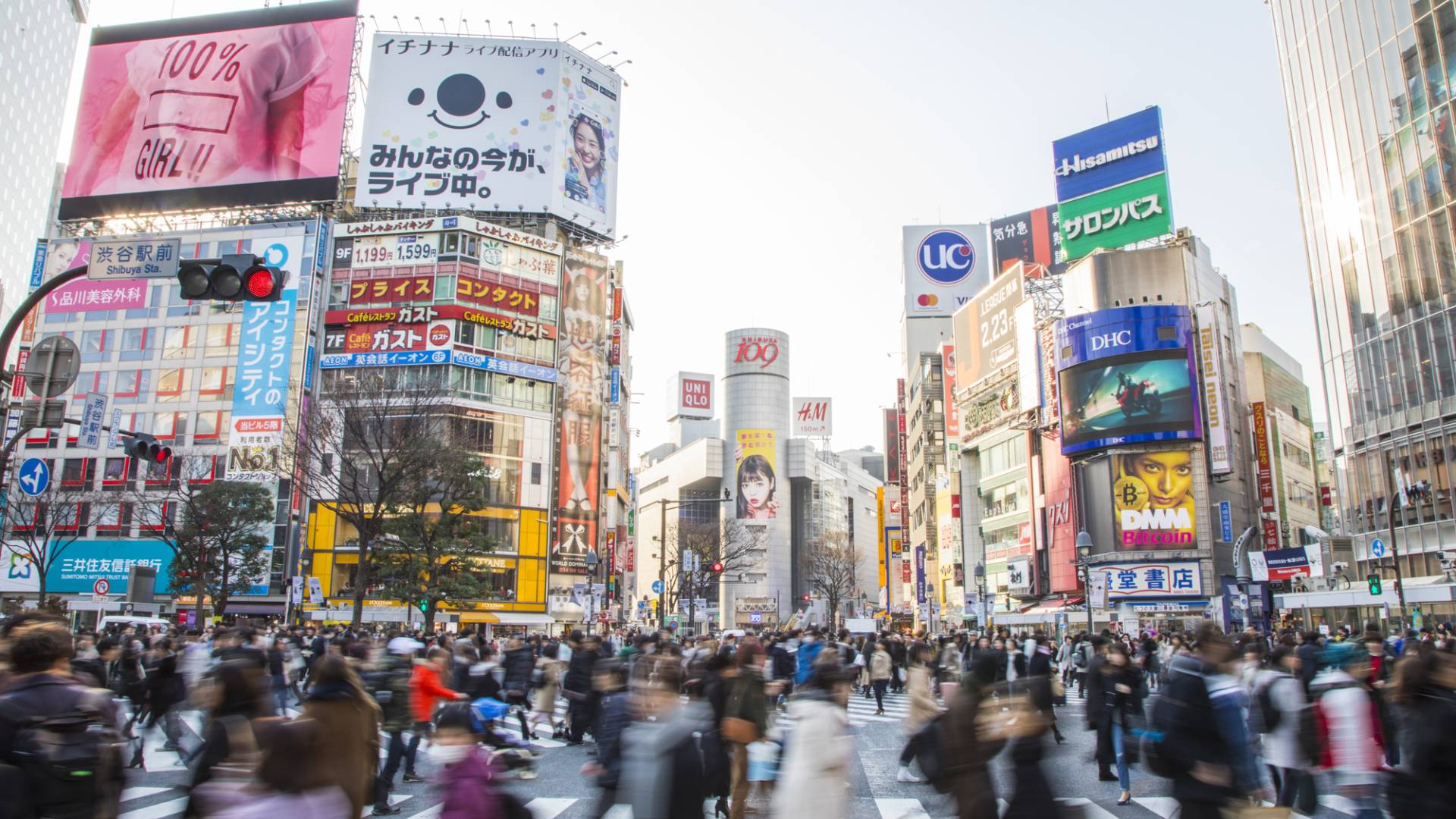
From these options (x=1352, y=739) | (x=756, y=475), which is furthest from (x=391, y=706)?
(x=756, y=475)

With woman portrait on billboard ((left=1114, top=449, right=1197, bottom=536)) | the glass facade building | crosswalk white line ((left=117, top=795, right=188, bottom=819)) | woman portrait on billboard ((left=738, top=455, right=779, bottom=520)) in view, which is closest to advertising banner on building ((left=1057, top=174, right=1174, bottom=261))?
the glass facade building

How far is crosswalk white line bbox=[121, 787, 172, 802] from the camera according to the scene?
34.7 ft

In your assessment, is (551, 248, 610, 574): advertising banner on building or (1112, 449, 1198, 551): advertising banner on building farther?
(551, 248, 610, 574): advertising banner on building

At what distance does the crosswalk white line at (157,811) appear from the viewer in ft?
31.2

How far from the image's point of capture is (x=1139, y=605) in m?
Result: 51.2

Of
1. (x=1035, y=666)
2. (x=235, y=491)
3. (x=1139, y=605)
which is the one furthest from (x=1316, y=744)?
(x=235, y=491)

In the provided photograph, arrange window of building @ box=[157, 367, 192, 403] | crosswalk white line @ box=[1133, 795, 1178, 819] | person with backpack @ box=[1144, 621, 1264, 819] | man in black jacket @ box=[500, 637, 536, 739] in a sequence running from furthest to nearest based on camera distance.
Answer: window of building @ box=[157, 367, 192, 403] < man in black jacket @ box=[500, 637, 536, 739] < crosswalk white line @ box=[1133, 795, 1178, 819] < person with backpack @ box=[1144, 621, 1264, 819]

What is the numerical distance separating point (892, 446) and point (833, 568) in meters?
22.0

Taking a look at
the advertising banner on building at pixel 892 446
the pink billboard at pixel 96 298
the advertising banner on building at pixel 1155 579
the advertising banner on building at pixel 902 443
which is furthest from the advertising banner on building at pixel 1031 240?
the pink billboard at pixel 96 298

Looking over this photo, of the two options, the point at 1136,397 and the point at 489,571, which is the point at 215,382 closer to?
the point at 489,571

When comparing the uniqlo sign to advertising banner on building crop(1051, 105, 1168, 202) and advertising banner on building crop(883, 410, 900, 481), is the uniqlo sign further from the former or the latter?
advertising banner on building crop(1051, 105, 1168, 202)

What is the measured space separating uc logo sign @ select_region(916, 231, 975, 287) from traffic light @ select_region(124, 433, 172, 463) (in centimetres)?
8858

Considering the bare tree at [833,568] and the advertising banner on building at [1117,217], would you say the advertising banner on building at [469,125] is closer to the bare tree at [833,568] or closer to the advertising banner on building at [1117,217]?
the advertising banner on building at [1117,217]

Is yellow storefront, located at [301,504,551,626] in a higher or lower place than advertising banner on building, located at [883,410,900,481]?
lower
